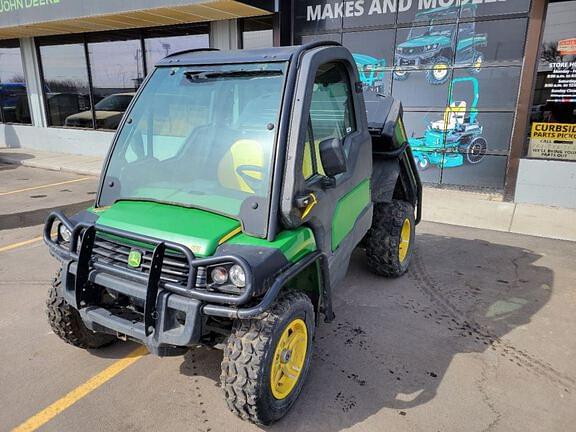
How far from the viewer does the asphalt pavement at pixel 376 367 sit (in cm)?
264

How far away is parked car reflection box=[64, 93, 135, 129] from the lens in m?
12.3

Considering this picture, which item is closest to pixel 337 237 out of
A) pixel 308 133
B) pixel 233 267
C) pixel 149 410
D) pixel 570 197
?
pixel 308 133

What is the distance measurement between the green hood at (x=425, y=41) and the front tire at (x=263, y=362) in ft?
25.0

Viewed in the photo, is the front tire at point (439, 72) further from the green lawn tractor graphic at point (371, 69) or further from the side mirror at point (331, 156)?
the side mirror at point (331, 156)

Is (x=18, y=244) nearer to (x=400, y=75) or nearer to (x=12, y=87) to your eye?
(x=400, y=75)

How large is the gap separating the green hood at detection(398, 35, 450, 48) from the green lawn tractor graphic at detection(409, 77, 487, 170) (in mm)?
775

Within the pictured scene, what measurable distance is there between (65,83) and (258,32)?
6850mm

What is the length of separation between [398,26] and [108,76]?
8121mm

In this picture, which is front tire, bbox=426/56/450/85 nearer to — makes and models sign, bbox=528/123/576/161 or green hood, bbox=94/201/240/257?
makes and models sign, bbox=528/123/576/161

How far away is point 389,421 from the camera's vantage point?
2.63 metres

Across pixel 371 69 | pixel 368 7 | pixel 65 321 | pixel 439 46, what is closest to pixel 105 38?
pixel 368 7

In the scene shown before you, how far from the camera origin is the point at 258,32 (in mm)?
10102

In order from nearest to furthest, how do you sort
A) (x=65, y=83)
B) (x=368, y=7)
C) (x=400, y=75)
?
(x=368, y=7) < (x=400, y=75) < (x=65, y=83)

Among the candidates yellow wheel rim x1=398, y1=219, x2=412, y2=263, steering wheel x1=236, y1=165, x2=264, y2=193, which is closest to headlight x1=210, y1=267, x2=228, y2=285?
steering wheel x1=236, y1=165, x2=264, y2=193
